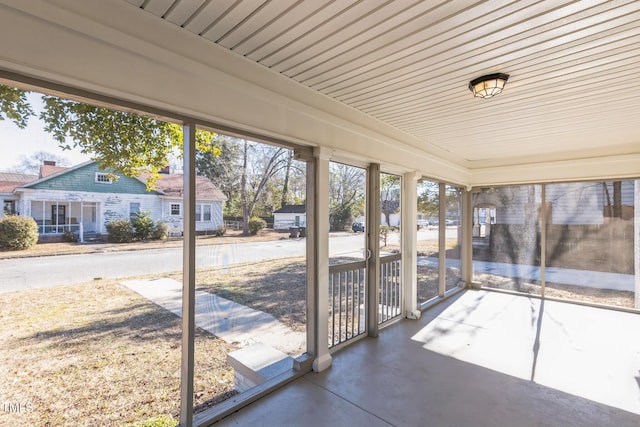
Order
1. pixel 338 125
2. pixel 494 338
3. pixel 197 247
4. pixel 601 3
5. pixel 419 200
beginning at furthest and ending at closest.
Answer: pixel 419 200 → pixel 494 338 → pixel 338 125 → pixel 197 247 → pixel 601 3

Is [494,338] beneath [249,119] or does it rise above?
beneath

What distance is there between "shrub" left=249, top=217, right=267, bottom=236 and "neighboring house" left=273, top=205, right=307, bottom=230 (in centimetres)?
14

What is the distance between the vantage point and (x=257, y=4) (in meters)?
1.61

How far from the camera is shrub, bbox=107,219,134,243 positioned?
1896 mm

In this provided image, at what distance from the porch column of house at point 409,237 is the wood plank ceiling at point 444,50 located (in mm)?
1207

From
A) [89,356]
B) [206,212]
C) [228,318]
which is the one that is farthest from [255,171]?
[89,356]

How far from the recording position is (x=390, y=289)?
427cm

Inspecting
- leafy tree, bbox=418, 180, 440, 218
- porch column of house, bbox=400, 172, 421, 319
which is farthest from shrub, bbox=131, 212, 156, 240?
leafy tree, bbox=418, 180, 440, 218

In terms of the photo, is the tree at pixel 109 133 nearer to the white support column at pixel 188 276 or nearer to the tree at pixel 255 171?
the white support column at pixel 188 276

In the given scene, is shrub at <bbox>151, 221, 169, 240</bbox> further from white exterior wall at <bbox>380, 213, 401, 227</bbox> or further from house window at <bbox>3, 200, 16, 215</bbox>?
white exterior wall at <bbox>380, 213, 401, 227</bbox>

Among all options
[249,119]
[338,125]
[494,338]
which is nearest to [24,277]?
[249,119]

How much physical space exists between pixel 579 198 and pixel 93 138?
260 inches

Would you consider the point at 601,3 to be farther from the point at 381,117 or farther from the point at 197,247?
the point at 197,247

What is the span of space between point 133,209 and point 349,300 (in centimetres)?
244
